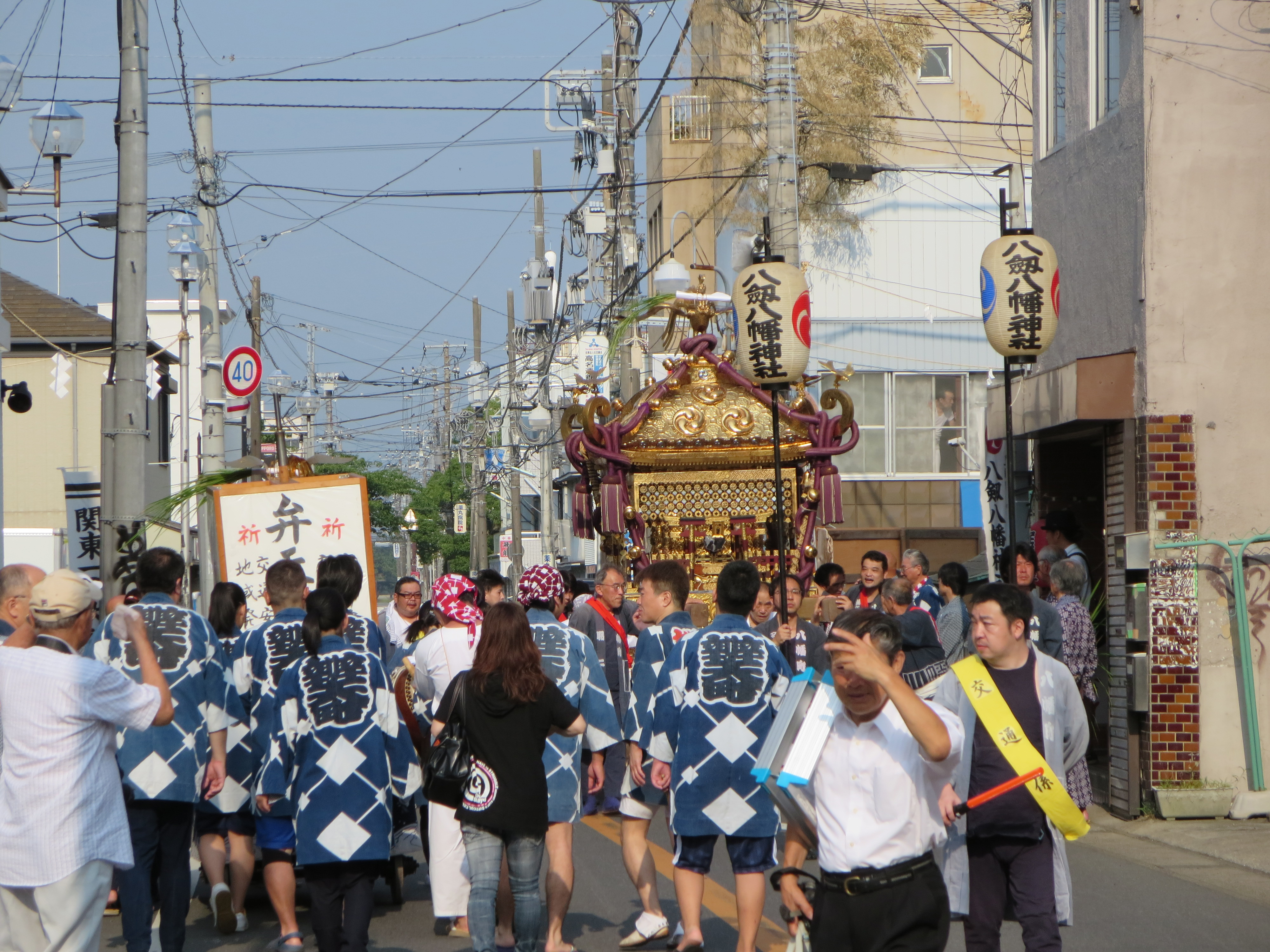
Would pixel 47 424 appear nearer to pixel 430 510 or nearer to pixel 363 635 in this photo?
pixel 363 635

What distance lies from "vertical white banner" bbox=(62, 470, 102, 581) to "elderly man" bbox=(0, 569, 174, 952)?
9417 millimetres

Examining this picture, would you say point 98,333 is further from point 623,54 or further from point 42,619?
point 42,619

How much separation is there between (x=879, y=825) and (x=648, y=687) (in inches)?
150

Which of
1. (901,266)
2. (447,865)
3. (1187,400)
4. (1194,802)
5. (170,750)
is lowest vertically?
(1194,802)

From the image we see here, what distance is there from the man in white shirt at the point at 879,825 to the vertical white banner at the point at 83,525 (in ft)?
37.1

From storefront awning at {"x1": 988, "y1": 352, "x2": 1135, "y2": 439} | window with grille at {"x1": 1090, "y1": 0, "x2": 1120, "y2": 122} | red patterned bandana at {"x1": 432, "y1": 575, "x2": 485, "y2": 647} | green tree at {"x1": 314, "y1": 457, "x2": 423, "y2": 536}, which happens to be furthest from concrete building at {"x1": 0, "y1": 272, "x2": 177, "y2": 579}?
green tree at {"x1": 314, "y1": 457, "x2": 423, "y2": 536}

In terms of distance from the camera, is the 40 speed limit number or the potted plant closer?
the potted plant

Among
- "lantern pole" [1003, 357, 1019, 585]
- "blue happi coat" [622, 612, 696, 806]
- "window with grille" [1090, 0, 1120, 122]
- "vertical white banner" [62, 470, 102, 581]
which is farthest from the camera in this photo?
"vertical white banner" [62, 470, 102, 581]

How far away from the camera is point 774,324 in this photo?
12898mm

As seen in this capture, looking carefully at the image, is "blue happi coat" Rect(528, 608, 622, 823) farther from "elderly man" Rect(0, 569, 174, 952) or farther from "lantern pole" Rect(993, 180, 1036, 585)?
"lantern pole" Rect(993, 180, 1036, 585)

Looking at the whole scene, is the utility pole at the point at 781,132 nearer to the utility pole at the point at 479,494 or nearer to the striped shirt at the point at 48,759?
the striped shirt at the point at 48,759

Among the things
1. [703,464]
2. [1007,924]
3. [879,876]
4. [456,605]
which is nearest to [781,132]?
[703,464]

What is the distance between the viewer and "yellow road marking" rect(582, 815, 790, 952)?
7.63 meters

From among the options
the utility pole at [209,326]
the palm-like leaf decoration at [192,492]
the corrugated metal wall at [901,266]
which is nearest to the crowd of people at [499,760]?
the palm-like leaf decoration at [192,492]
